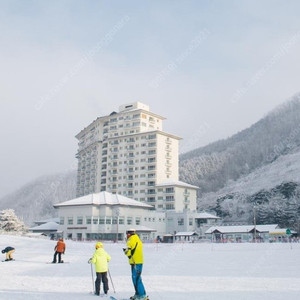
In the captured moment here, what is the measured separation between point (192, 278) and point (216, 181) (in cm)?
16042

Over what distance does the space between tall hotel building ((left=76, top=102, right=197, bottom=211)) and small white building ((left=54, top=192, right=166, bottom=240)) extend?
15.8 metres

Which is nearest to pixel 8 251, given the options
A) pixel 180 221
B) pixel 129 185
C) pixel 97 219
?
pixel 97 219

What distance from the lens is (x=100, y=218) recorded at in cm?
7650

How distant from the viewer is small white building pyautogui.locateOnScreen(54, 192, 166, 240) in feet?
248

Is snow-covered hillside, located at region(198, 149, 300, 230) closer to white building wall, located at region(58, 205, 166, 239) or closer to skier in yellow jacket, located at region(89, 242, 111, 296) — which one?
white building wall, located at region(58, 205, 166, 239)

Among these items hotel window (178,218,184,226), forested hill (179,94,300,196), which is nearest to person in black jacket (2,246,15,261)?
hotel window (178,218,184,226)

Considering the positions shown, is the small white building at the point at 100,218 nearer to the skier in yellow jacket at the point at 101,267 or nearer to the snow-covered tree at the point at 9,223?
the snow-covered tree at the point at 9,223

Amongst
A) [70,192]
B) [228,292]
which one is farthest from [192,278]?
[70,192]

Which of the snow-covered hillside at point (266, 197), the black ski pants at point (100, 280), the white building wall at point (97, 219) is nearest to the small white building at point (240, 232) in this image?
the white building wall at point (97, 219)

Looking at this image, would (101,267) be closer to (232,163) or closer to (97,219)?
(97,219)

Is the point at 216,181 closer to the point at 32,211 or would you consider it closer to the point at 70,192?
the point at 70,192

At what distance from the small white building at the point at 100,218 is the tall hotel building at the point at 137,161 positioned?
1581cm

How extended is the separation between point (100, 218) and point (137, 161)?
1201 inches

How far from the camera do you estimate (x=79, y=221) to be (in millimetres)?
76750
